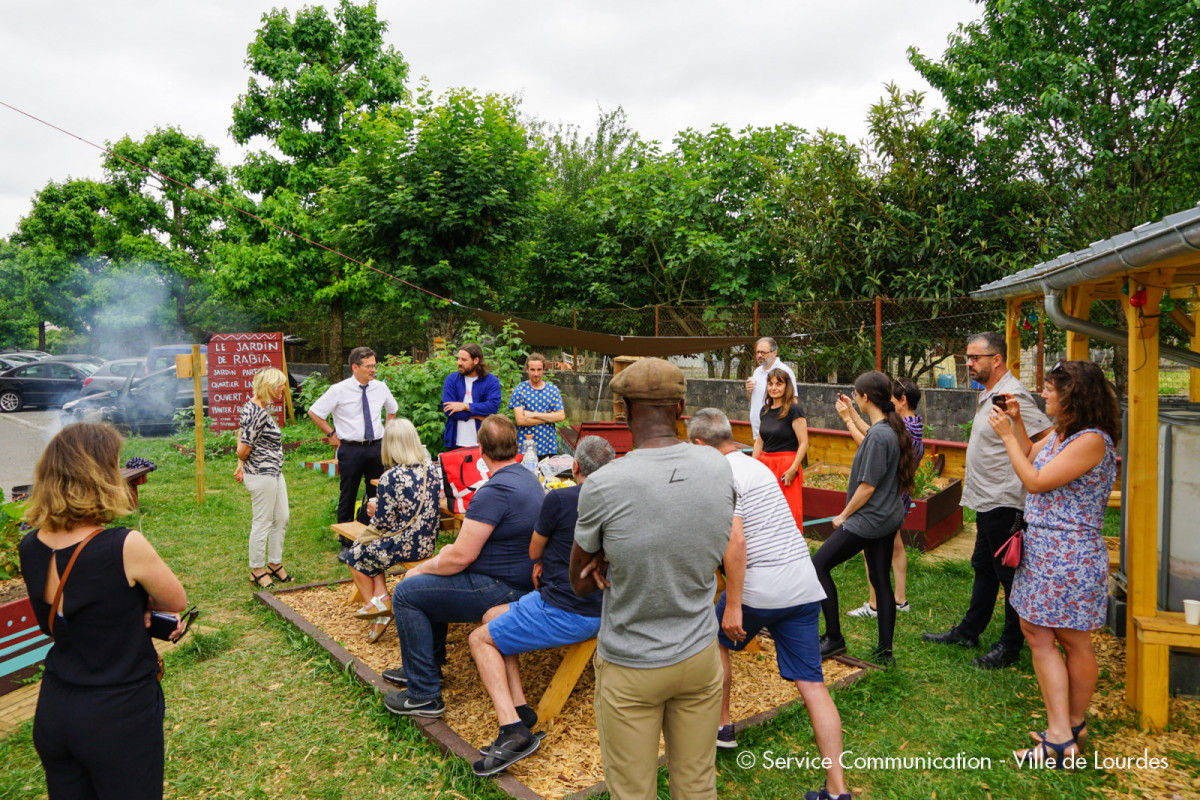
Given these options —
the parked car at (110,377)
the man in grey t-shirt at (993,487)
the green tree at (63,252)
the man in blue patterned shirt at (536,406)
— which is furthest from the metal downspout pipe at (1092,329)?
the green tree at (63,252)

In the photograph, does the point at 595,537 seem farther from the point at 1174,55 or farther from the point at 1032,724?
the point at 1174,55

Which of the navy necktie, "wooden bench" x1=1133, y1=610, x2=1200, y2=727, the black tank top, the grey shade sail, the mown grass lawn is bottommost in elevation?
the mown grass lawn

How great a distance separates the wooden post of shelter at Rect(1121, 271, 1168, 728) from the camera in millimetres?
3480

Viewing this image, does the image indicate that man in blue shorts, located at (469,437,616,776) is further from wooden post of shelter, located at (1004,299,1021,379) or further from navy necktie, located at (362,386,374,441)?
wooden post of shelter, located at (1004,299,1021,379)

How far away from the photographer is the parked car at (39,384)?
20062 mm

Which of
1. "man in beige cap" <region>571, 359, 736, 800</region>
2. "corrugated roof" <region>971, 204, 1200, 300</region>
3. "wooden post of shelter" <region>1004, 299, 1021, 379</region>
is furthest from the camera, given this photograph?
"wooden post of shelter" <region>1004, 299, 1021, 379</region>

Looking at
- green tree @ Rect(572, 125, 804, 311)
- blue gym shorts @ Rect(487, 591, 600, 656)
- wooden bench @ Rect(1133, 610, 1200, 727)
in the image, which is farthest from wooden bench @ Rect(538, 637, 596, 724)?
green tree @ Rect(572, 125, 804, 311)

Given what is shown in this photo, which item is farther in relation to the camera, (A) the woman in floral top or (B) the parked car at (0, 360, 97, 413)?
(B) the parked car at (0, 360, 97, 413)

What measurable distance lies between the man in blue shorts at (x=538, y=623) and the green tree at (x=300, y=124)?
48.6ft

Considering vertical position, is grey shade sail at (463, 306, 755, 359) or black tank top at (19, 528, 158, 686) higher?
grey shade sail at (463, 306, 755, 359)

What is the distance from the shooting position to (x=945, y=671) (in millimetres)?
4102

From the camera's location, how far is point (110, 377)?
17156 millimetres

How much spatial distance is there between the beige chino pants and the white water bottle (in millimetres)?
3426

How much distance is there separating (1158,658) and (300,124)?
64.6 feet
